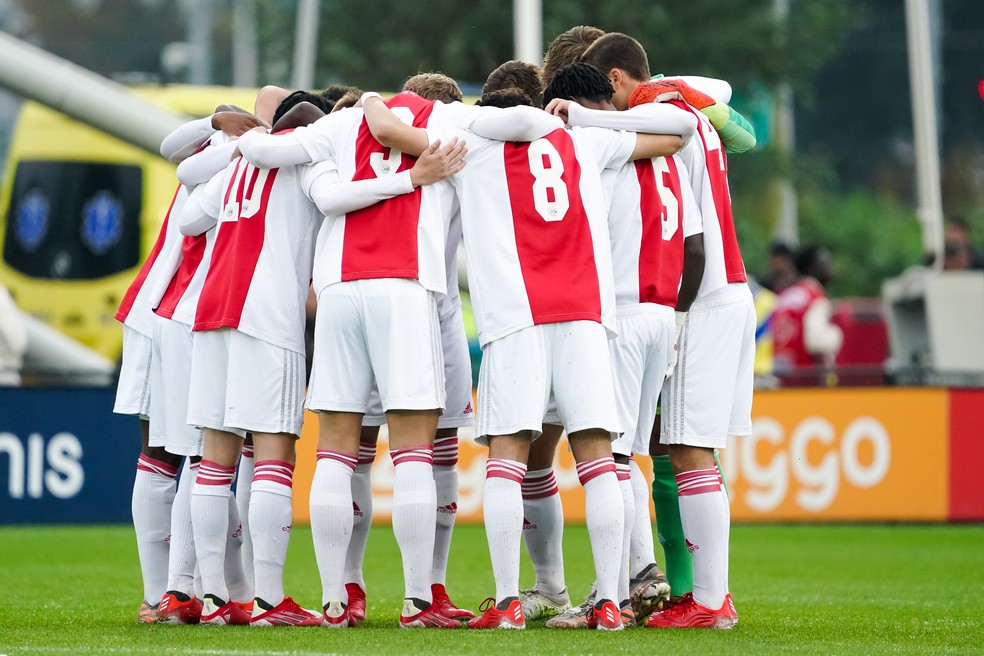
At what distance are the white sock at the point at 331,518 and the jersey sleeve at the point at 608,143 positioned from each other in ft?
5.13

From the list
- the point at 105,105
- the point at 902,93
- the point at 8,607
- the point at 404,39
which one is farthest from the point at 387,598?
the point at 902,93

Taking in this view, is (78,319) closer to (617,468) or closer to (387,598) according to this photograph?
(387,598)

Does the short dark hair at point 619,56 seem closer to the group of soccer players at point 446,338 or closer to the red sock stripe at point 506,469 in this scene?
the group of soccer players at point 446,338

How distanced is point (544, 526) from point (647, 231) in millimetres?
1343

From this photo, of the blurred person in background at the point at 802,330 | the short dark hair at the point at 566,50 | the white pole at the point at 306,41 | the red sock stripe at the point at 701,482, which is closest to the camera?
the red sock stripe at the point at 701,482

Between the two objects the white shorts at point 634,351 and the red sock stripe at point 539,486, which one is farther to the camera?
the red sock stripe at point 539,486

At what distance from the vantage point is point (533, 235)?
255 inches

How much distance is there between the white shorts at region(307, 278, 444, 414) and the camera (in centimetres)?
642

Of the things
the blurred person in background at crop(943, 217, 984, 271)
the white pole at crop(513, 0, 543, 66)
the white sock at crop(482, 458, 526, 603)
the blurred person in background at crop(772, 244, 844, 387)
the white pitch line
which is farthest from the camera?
the blurred person in background at crop(943, 217, 984, 271)

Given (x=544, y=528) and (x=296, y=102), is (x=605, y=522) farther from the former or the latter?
(x=296, y=102)

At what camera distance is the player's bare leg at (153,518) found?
7051mm

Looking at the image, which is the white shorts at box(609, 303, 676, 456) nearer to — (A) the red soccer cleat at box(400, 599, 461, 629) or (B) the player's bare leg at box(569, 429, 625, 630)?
(B) the player's bare leg at box(569, 429, 625, 630)

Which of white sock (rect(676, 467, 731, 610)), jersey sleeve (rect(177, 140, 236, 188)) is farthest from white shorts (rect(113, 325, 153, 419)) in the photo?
white sock (rect(676, 467, 731, 610))

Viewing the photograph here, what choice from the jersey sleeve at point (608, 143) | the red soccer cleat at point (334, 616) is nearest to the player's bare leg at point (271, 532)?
the red soccer cleat at point (334, 616)
